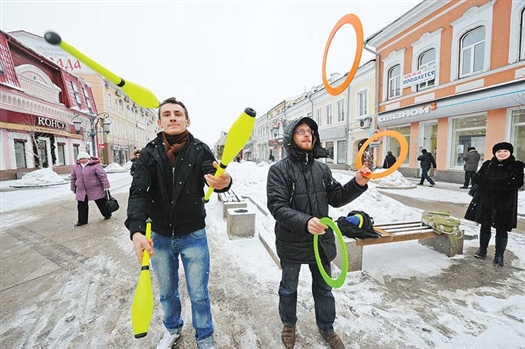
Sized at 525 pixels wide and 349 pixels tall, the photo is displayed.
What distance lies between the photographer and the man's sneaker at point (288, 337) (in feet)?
7.53

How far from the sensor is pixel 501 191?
12.2 feet

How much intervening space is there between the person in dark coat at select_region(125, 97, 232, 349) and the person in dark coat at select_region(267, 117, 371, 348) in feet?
2.13

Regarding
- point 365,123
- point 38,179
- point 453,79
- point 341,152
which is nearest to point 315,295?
point 453,79

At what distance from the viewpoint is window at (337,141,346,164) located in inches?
903

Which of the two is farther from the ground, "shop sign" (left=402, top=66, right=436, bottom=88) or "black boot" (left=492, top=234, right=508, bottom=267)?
"shop sign" (left=402, top=66, right=436, bottom=88)

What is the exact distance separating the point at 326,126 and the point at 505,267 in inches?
877

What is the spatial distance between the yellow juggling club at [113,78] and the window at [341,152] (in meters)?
22.5

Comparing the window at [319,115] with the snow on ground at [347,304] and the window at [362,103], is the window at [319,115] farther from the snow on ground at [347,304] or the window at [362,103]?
the snow on ground at [347,304]

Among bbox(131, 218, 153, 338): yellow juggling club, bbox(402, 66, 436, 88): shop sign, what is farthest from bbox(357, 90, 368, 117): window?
bbox(131, 218, 153, 338): yellow juggling club

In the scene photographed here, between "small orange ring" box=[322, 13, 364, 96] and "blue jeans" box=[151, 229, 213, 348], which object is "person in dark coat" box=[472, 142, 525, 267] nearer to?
"small orange ring" box=[322, 13, 364, 96]

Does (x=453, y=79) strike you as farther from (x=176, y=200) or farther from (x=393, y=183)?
(x=176, y=200)

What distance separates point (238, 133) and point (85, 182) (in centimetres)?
632

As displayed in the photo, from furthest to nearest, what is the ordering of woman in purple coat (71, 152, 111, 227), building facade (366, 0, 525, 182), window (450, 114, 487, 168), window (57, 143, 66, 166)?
window (57, 143, 66, 166) → window (450, 114, 487, 168) → building facade (366, 0, 525, 182) → woman in purple coat (71, 152, 111, 227)

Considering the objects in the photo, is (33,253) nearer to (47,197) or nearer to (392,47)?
(47,197)
